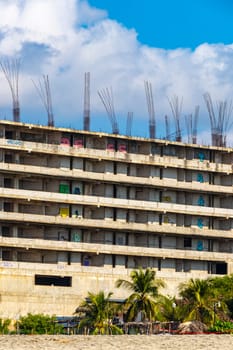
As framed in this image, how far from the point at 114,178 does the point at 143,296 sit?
61.8 feet

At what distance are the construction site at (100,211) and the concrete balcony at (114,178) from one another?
108 mm

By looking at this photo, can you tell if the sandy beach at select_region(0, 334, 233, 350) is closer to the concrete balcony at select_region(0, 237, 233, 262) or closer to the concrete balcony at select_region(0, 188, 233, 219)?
the concrete balcony at select_region(0, 237, 233, 262)

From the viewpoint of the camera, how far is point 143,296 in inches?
5022

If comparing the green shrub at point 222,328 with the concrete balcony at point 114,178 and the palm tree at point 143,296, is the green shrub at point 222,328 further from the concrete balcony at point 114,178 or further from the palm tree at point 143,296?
the concrete balcony at point 114,178

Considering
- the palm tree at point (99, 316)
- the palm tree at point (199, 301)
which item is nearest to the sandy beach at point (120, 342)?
the palm tree at point (99, 316)

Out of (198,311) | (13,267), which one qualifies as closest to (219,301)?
(198,311)

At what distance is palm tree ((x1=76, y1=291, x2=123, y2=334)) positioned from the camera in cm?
12112

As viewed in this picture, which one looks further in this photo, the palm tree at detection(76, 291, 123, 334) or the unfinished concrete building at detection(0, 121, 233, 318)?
the unfinished concrete building at detection(0, 121, 233, 318)

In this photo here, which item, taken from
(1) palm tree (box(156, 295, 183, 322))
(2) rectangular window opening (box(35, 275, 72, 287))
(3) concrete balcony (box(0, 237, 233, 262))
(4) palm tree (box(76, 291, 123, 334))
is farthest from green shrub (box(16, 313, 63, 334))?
(3) concrete balcony (box(0, 237, 233, 262))

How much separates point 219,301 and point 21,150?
2606cm

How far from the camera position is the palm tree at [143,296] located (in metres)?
126

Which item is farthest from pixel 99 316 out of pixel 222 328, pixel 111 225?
pixel 111 225

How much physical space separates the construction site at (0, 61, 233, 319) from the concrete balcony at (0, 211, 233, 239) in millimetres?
107

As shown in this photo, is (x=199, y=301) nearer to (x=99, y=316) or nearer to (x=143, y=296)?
(x=143, y=296)
